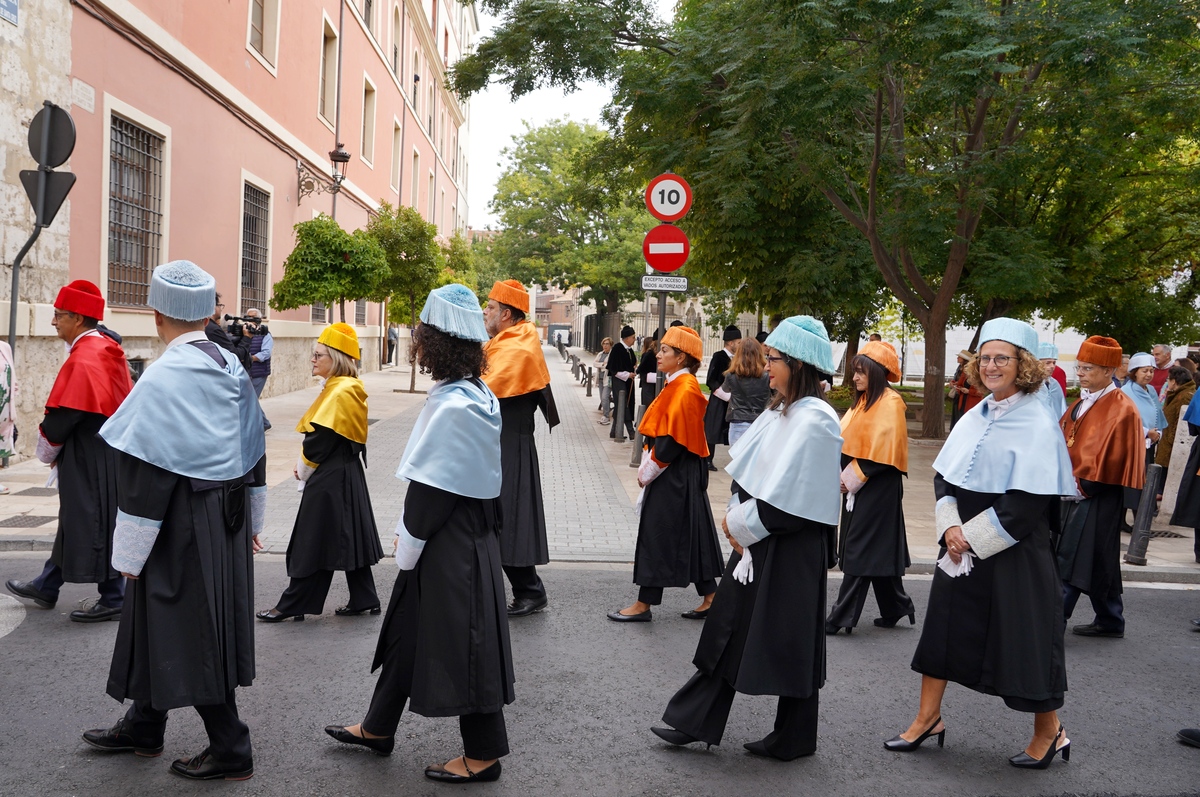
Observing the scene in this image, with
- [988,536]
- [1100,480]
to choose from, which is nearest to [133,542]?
[988,536]

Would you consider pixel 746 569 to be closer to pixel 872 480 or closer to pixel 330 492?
pixel 872 480

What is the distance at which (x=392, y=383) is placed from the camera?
2692cm

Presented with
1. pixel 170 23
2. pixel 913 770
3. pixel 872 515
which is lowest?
pixel 913 770

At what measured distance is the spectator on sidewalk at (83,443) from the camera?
17.3 feet

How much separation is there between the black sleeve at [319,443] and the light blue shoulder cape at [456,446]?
2.25m

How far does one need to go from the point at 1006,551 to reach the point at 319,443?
12.3 feet

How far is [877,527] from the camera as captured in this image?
5789mm

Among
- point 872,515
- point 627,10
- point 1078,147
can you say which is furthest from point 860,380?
point 627,10

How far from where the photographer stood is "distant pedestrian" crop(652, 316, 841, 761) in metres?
3.77

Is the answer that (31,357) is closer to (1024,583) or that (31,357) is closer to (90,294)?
(90,294)

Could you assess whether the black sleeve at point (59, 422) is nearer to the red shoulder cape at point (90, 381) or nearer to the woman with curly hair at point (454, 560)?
the red shoulder cape at point (90, 381)

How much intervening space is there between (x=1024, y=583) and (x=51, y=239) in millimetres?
10260

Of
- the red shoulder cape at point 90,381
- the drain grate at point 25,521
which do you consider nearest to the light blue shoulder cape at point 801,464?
the red shoulder cape at point 90,381

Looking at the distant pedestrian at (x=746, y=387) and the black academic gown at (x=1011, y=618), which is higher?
the distant pedestrian at (x=746, y=387)
